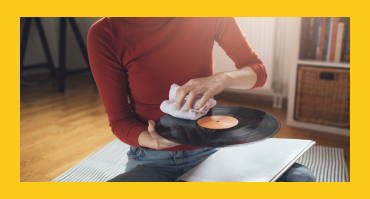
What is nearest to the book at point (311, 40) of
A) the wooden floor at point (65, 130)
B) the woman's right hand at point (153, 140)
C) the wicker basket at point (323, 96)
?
the wicker basket at point (323, 96)

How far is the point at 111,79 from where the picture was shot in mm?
784

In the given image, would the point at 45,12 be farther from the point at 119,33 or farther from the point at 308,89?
the point at 308,89

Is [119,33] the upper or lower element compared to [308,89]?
upper

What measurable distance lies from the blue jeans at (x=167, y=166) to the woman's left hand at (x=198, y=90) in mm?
213

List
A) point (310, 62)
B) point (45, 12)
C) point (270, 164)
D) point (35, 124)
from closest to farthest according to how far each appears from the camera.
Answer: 1. point (45, 12)
2. point (270, 164)
3. point (310, 62)
4. point (35, 124)

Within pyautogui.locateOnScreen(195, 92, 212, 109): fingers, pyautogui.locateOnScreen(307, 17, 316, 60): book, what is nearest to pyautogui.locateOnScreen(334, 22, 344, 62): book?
pyautogui.locateOnScreen(307, 17, 316, 60): book

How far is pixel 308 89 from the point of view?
180 centimetres

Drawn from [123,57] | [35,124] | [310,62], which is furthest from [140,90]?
[35,124]

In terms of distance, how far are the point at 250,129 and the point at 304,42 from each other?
4.67 ft

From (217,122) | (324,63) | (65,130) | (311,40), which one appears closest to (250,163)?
(217,122)

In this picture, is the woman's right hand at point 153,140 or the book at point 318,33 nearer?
the woman's right hand at point 153,140

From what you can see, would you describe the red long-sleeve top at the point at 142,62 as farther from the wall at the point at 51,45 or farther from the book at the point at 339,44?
the wall at the point at 51,45

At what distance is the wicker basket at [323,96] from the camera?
167 cm

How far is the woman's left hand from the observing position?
640 mm
